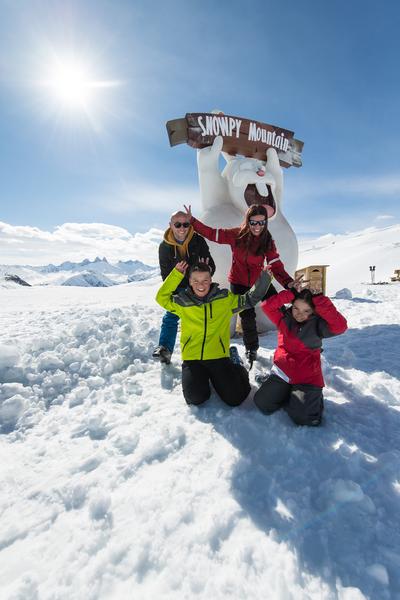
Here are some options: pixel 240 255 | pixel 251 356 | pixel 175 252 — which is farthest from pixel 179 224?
pixel 251 356

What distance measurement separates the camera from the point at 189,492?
1925 mm

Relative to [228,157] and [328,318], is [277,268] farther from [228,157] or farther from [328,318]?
[228,157]

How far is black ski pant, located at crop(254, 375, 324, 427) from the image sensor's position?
247 centimetres

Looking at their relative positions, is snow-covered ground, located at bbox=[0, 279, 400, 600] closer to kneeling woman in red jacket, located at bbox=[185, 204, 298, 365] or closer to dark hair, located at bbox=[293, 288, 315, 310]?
kneeling woman in red jacket, located at bbox=[185, 204, 298, 365]

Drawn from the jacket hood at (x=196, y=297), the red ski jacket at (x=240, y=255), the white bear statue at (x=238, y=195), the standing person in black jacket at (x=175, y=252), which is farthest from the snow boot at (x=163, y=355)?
the white bear statue at (x=238, y=195)

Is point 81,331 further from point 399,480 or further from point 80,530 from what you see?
point 399,480

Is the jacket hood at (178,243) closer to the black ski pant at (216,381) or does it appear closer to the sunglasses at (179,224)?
the sunglasses at (179,224)

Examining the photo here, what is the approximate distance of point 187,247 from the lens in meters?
3.78

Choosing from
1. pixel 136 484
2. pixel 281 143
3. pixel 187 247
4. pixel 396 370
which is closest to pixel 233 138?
pixel 281 143

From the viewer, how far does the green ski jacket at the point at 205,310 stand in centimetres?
309

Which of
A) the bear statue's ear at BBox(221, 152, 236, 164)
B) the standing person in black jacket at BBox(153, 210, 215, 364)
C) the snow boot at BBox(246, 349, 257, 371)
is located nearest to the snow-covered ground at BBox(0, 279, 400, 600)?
the snow boot at BBox(246, 349, 257, 371)

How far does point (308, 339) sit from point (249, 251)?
4.38ft

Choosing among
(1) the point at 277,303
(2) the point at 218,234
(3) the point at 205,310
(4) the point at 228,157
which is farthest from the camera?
(4) the point at 228,157

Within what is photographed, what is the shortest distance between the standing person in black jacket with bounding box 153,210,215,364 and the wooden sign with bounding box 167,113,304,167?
86.9 inches
